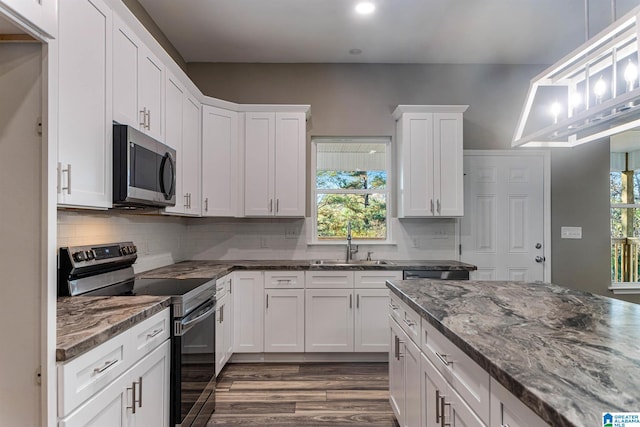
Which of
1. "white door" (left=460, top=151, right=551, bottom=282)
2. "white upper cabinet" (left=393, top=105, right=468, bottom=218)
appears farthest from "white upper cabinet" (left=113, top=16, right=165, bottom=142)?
"white door" (left=460, top=151, right=551, bottom=282)

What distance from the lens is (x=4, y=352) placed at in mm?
1054

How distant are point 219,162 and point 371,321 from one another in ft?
7.01

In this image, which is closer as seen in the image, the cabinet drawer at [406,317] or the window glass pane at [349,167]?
the cabinet drawer at [406,317]

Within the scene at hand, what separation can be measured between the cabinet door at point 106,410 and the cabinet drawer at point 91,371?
2cm

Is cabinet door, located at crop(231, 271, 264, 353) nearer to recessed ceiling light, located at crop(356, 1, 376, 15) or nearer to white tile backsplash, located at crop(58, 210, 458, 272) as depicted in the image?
white tile backsplash, located at crop(58, 210, 458, 272)

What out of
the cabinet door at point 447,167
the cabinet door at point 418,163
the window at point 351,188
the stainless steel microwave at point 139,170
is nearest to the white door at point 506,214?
the cabinet door at point 447,167

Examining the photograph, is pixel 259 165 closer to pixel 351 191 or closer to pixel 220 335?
pixel 351 191

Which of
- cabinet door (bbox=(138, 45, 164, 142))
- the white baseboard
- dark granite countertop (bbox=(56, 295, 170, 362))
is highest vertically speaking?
cabinet door (bbox=(138, 45, 164, 142))

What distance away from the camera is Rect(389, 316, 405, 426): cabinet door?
6.63 ft

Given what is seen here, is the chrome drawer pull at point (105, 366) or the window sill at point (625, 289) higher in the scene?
the chrome drawer pull at point (105, 366)

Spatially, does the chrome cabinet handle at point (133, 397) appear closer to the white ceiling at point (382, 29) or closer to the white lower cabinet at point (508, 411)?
the white lower cabinet at point (508, 411)

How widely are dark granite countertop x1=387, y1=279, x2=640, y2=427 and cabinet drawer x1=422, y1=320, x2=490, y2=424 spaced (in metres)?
0.06

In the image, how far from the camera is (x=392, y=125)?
12.9 feet

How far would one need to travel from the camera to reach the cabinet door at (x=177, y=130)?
2.69 metres
